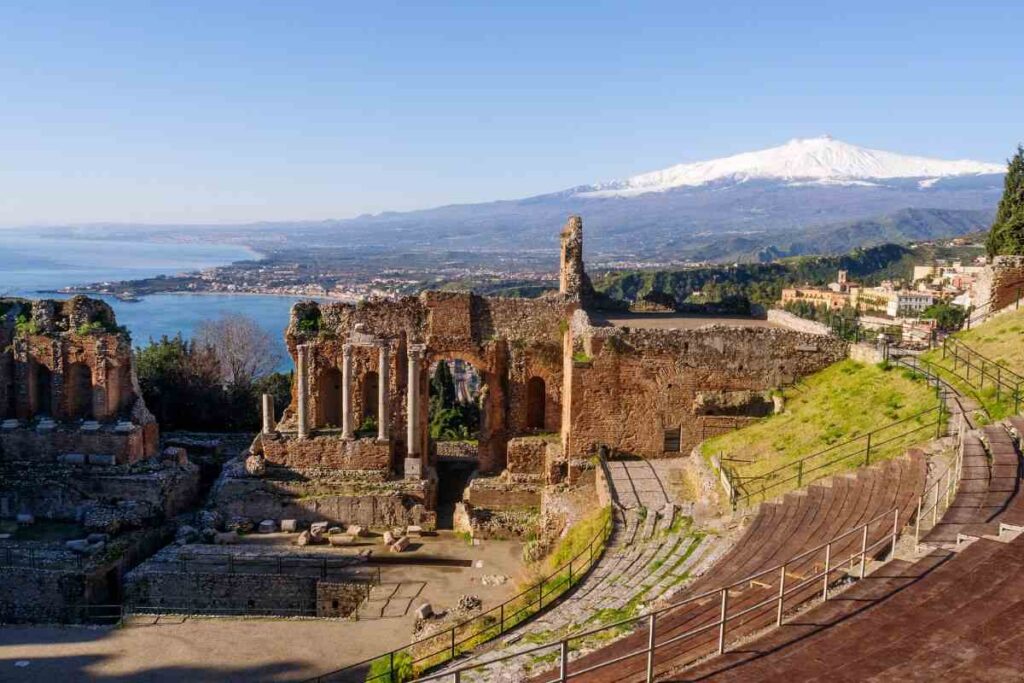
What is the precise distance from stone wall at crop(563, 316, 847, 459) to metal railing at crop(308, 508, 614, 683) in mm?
5939

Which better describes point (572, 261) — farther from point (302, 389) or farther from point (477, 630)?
point (477, 630)

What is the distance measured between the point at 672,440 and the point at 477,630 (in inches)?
400

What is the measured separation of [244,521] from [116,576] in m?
3.98

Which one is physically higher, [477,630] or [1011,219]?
[1011,219]

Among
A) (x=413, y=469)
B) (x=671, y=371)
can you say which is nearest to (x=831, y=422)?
(x=671, y=371)

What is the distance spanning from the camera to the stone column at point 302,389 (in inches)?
1080

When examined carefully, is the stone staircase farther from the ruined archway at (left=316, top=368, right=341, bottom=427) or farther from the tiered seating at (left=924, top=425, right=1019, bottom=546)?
the ruined archway at (left=316, top=368, right=341, bottom=427)

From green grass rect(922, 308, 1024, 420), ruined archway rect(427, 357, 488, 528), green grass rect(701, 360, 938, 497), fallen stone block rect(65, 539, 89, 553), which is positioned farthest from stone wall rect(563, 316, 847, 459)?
fallen stone block rect(65, 539, 89, 553)

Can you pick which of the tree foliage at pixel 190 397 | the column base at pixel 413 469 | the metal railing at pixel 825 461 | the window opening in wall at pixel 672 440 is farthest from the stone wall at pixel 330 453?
the metal railing at pixel 825 461

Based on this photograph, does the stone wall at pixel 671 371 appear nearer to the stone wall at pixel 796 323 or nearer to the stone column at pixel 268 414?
the stone wall at pixel 796 323

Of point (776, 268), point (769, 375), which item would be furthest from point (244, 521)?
point (776, 268)

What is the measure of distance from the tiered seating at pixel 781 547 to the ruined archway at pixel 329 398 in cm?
1687

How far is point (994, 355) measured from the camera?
21.4 m

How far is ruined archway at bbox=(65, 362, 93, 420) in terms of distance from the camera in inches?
1113
